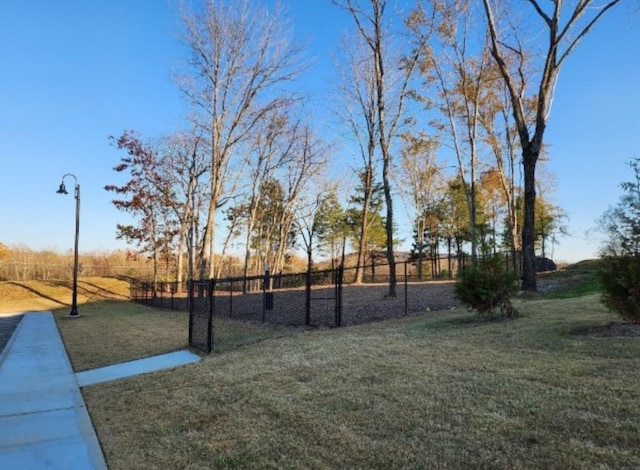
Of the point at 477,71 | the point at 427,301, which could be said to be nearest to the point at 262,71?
the point at 477,71

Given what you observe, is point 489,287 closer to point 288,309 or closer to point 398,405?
point 398,405

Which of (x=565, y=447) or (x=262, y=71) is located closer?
(x=565, y=447)

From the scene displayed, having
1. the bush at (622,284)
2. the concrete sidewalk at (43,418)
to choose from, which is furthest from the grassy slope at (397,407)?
the bush at (622,284)

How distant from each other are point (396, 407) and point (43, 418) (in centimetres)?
335

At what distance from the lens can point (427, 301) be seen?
11758 mm

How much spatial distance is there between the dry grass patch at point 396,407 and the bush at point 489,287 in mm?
1434

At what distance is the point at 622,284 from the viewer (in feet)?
18.1

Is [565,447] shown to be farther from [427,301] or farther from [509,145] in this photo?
[509,145]

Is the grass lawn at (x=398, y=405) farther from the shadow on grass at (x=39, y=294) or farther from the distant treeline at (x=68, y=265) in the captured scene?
the distant treeline at (x=68, y=265)

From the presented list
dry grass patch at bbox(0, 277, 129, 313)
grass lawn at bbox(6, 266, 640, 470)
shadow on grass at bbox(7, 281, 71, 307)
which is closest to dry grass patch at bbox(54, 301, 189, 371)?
grass lawn at bbox(6, 266, 640, 470)

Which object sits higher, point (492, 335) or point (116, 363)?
point (492, 335)

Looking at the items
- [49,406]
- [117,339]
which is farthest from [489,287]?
[117,339]

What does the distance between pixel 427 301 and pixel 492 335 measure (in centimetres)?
578

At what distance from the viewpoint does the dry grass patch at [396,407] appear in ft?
8.97
